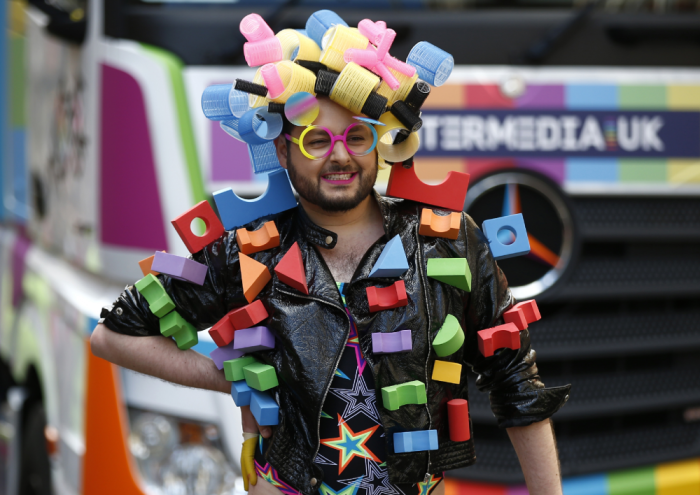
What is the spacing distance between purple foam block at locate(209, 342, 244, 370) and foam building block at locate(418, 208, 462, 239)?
497 mm

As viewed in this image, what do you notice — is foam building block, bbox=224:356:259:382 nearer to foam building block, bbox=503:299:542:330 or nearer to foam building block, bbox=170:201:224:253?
foam building block, bbox=170:201:224:253

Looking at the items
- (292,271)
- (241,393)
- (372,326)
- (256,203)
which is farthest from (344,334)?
(256,203)

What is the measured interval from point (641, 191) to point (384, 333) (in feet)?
5.23

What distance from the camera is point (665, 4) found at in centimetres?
301

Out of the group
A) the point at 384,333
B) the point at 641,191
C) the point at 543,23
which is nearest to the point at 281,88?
the point at 384,333

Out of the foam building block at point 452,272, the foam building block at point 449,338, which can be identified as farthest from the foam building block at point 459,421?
the foam building block at point 452,272

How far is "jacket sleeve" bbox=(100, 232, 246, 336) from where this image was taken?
1.82 meters

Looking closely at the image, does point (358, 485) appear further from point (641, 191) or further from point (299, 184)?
point (641, 191)

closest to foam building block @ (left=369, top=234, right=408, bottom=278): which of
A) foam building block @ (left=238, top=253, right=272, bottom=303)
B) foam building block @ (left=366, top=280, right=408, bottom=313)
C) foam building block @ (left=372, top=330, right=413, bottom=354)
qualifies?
foam building block @ (left=366, top=280, right=408, bottom=313)

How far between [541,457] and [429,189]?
2.16 feet

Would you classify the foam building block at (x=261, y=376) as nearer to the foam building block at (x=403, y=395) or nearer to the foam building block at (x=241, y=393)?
the foam building block at (x=241, y=393)

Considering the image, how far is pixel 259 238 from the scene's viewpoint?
5.89 feet

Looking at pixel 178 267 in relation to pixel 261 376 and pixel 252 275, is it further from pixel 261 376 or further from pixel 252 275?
pixel 261 376

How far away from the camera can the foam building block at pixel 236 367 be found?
1792 mm
